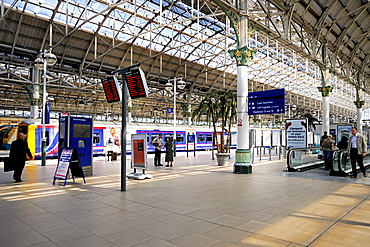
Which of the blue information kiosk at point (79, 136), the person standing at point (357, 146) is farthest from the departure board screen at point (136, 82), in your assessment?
the person standing at point (357, 146)

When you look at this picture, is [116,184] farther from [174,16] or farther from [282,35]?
[174,16]

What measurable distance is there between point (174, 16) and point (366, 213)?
23.9m

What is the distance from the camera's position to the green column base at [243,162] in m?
11.5

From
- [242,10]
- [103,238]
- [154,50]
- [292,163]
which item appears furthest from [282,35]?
[154,50]

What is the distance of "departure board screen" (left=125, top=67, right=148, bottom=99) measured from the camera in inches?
303

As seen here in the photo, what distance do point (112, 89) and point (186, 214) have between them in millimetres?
4962

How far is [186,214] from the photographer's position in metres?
5.46

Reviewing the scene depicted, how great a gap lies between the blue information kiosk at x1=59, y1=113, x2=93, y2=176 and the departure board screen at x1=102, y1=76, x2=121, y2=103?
8.73 ft

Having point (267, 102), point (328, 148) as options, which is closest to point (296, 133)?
point (328, 148)

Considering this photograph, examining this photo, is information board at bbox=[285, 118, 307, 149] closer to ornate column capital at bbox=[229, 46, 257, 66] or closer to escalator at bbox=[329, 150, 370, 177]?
escalator at bbox=[329, 150, 370, 177]

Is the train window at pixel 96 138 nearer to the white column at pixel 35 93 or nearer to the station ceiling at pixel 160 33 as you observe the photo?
the white column at pixel 35 93

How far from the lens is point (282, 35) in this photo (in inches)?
567

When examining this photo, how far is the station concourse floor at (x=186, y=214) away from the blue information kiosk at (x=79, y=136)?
2.04 m

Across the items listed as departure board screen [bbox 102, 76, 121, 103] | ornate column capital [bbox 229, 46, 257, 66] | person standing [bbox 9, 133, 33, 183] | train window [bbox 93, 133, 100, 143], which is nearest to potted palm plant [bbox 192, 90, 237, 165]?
ornate column capital [bbox 229, 46, 257, 66]
